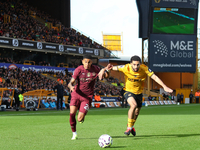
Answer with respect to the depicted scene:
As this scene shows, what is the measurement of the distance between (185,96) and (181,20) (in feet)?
44.2

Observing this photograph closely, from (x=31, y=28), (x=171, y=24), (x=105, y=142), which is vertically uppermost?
(x=171, y=24)

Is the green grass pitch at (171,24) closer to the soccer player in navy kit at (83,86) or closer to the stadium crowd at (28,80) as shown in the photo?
the stadium crowd at (28,80)

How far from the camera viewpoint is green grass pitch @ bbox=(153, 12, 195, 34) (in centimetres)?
4203

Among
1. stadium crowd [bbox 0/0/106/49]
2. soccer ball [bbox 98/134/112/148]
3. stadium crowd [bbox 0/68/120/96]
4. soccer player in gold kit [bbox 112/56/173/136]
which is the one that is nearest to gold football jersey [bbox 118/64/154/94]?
soccer player in gold kit [bbox 112/56/173/136]

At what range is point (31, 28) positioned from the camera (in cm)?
4278

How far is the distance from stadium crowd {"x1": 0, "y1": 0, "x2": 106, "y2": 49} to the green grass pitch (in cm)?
1162

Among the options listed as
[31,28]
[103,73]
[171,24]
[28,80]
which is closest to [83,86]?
[103,73]

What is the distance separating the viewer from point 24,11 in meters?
46.5

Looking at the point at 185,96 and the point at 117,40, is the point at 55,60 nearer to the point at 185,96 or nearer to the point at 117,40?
the point at 185,96

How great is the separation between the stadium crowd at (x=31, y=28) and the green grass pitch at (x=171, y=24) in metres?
11.6

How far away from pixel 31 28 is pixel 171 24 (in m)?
19.3

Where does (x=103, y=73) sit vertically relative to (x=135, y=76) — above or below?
above

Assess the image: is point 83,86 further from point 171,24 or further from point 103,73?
point 171,24

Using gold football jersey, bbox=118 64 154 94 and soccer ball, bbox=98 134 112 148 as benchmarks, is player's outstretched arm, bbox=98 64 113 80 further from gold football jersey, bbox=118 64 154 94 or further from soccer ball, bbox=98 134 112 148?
soccer ball, bbox=98 134 112 148
